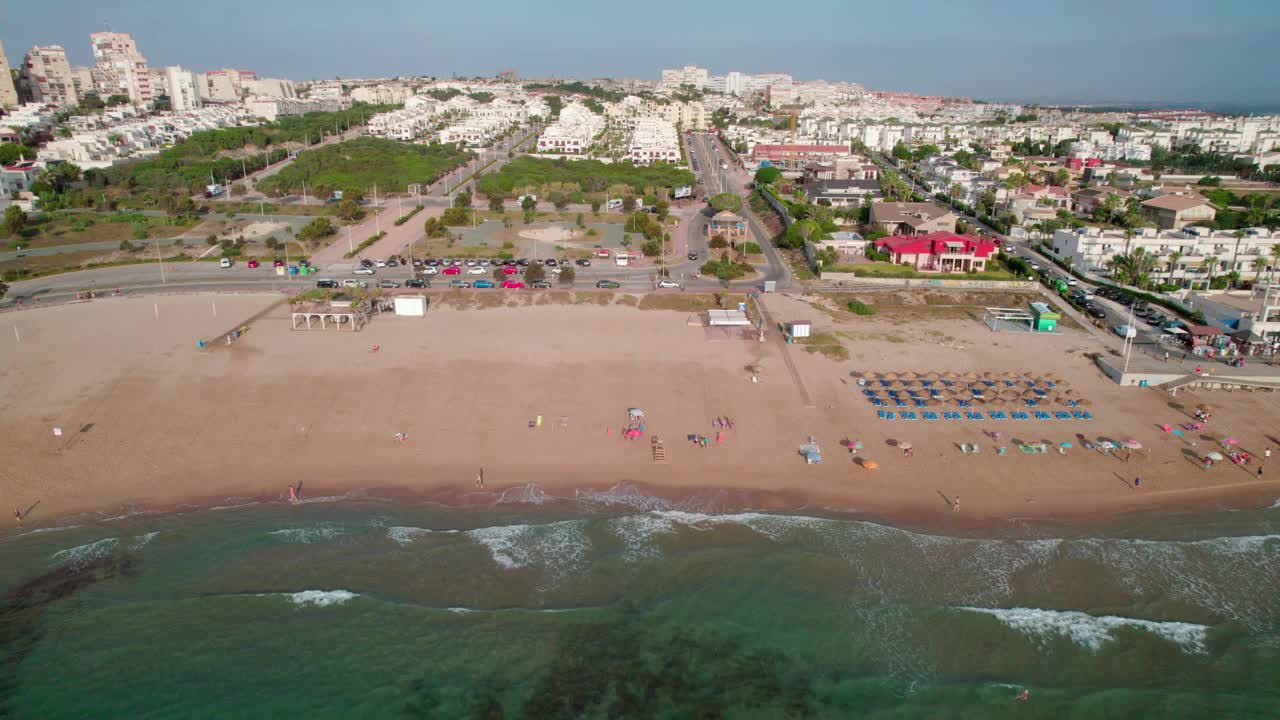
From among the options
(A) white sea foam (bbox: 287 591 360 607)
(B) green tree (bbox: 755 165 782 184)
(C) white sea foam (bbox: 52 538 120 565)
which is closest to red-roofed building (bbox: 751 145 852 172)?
(B) green tree (bbox: 755 165 782 184)

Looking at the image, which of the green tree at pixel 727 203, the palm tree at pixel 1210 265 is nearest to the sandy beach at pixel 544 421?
the palm tree at pixel 1210 265

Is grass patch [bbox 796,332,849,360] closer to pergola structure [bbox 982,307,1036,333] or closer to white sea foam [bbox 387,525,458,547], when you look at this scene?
pergola structure [bbox 982,307,1036,333]

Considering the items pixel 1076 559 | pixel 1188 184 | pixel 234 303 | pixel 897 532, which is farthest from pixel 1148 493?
pixel 1188 184

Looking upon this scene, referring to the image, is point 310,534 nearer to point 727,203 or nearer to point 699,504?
point 699,504

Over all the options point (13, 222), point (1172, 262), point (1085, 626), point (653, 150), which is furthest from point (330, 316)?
point (653, 150)

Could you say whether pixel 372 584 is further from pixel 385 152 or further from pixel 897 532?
pixel 385 152

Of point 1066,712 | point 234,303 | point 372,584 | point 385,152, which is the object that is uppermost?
point 385,152
